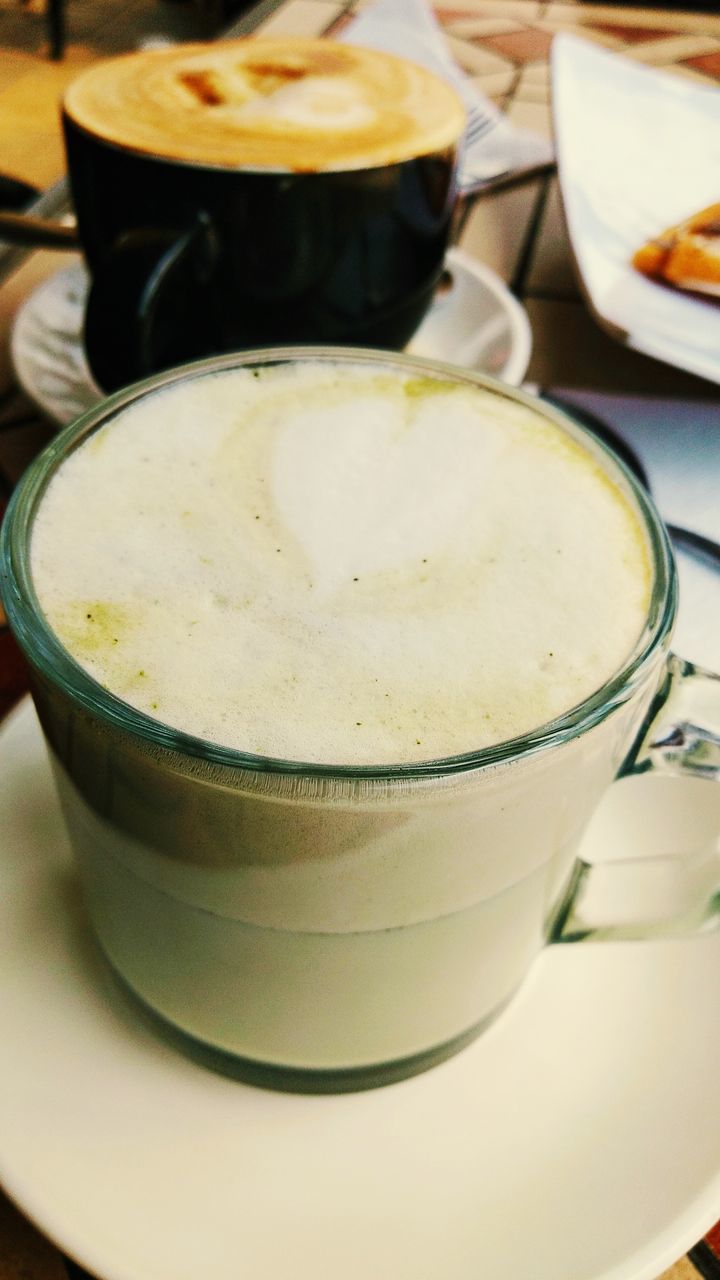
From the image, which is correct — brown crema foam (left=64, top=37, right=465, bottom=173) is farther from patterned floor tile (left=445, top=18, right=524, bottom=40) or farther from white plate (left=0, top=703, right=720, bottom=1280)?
patterned floor tile (left=445, top=18, right=524, bottom=40)

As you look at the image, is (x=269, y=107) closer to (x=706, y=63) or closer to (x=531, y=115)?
(x=531, y=115)

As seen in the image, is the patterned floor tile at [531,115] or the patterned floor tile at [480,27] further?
the patterned floor tile at [480,27]

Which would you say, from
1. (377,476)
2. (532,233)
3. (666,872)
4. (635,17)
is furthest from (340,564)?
(635,17)

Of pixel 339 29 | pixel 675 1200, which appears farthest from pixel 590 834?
pixel 339 29

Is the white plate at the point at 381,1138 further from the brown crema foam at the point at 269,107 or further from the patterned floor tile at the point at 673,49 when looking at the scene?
the patterned floor tile at the point at 673,49

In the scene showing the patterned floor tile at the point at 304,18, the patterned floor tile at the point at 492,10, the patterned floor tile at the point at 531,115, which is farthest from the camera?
the patterned floor tile at the point at 492,10

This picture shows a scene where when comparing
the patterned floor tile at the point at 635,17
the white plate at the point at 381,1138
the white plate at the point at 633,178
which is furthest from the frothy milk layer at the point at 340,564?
Answer: the patterned floor tile at the point at 635,17

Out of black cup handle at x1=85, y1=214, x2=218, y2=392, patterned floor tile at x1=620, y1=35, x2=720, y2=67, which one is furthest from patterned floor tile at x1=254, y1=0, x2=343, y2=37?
black cup handle at x1=85, y1=214, x2=218, y2=392
